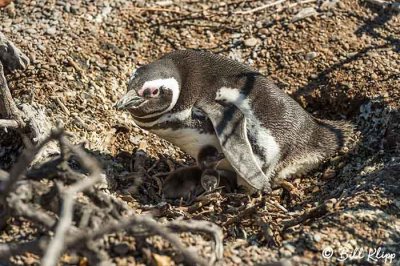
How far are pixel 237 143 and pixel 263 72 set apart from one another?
1050 mm

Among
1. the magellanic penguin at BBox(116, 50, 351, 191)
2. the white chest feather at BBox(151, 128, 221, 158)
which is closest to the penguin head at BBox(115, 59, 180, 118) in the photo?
the magellanic penguin at BBox(116, 50, 351, 191)

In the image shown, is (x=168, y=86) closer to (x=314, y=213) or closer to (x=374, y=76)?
(x=314, y=213)

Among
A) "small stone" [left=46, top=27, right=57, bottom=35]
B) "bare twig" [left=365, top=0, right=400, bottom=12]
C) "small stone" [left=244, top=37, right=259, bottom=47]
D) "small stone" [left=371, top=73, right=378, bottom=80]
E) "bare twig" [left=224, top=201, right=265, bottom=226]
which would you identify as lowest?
"bare twig" [left=224, top=201, right=265, bottom=226]

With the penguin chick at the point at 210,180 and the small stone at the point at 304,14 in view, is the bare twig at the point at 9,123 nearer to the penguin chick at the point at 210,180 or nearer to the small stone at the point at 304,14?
the penguin chick at the point at 210,180

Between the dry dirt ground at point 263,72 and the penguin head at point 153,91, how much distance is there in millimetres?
357

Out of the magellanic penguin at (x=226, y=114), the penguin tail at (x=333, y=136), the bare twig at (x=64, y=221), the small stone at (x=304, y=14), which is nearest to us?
the bare twig at (x=64, y=221)

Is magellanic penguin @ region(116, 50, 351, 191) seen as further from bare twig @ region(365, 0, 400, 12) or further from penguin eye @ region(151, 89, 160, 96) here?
bare twig @ region(365, 0, 400, 12)

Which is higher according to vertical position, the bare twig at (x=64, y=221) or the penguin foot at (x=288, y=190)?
the bare twig at (x=64, y=221)

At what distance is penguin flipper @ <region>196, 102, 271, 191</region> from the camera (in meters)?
3.63

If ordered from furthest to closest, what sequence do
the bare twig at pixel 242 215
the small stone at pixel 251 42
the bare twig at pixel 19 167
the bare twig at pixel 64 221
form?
the small stone at pixel 251 42, the bare twig at pixel 242 215, the bare twig at pixel 19 167, the bare twig at pixel 64 221

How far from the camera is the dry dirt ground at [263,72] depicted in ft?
9.87

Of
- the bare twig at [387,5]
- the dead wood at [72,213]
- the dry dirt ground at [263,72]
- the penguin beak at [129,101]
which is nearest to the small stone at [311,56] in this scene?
the dry dirt ground at [263,72]

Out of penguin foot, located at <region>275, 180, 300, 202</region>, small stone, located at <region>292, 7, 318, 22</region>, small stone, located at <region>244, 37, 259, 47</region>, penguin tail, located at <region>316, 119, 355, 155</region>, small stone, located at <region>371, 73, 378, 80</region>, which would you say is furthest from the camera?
small stone, located at <region>292, 7, 318, 22</region>

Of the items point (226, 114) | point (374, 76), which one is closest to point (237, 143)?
point (226, 114)
